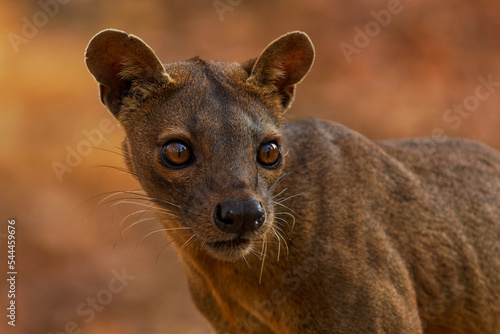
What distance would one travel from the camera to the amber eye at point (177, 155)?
418 cm

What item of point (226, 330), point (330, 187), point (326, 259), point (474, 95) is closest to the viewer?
point (326, 259)

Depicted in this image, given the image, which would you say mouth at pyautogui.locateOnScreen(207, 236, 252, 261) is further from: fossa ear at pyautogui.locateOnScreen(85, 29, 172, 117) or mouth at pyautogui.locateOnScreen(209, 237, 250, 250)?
fossa ear at pyautogui.locateOnScreen(85, 29, 172, 117)

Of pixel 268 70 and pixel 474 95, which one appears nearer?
pixel 268 70

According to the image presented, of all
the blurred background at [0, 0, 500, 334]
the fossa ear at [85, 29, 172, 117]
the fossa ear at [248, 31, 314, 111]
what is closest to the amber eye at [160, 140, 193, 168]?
the fossa ear at [85, 29, 172, 117]

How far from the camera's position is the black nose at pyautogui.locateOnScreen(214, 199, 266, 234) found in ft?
12.5

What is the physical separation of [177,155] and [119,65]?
88cm

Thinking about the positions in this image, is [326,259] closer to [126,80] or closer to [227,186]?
[227,186]

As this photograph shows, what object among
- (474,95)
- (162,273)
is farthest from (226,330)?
(474,95)

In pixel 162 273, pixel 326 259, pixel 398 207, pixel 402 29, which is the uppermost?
pixel 402 29

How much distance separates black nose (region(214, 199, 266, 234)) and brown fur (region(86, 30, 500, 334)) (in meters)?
0.08

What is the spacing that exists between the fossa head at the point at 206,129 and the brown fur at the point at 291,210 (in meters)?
0.01

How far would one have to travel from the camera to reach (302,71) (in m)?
4.89

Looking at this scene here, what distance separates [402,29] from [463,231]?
857cm

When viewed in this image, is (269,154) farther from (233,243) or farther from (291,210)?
(233,243)
